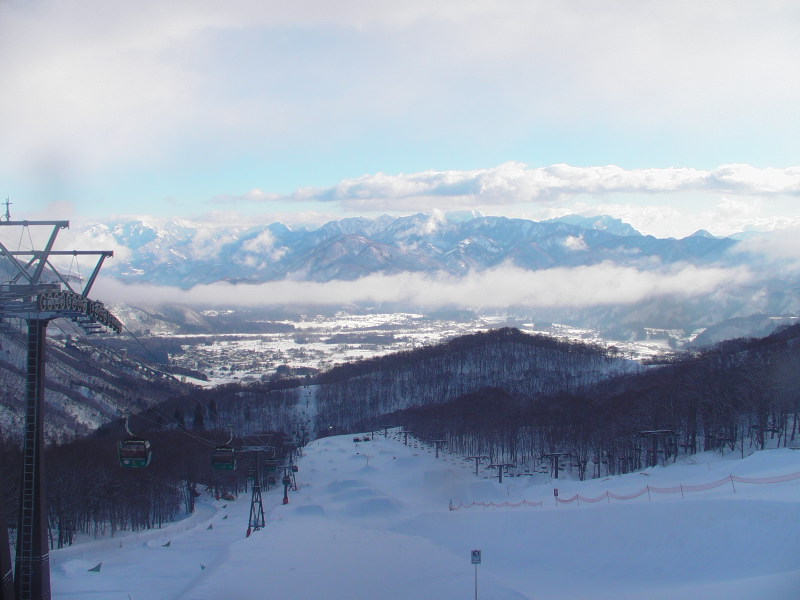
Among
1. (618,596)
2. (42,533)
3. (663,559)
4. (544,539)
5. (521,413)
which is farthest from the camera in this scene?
(521,413)

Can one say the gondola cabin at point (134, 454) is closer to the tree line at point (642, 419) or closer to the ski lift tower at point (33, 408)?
the ski lift tower at point (33, 408)

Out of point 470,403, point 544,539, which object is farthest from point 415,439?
point 544,539

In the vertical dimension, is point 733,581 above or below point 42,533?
below

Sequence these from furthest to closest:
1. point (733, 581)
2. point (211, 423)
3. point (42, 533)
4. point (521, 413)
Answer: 1. point (211, 423)
2. point (521, 413)
3. point (733, 581)
4. point (42, 533)

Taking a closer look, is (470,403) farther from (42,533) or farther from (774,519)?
(42,533)

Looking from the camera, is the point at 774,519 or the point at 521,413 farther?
the point at 521,413

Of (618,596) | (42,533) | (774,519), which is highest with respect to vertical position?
(42,533)

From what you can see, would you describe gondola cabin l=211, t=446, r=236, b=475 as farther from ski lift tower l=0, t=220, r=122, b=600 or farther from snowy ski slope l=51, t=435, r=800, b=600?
ski lift tower l=0, t=220, r=122, b=600

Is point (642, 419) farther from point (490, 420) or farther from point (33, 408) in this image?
point (33, 408)

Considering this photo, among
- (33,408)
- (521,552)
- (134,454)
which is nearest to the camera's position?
(33,408)

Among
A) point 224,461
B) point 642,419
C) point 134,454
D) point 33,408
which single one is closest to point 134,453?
point 134,454

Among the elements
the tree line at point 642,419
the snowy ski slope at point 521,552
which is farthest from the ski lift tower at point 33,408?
the tree line at point 642,419
